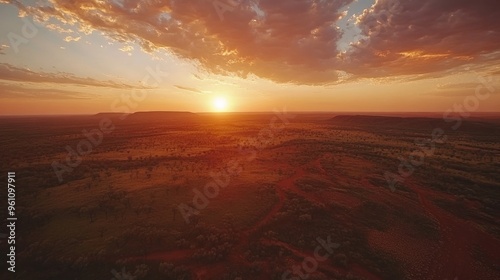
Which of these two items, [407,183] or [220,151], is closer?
[407,183]

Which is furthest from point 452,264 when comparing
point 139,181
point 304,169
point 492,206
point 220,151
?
point 220,151

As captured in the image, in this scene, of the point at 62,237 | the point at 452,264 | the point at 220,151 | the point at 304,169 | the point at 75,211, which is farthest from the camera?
the point at 220,151

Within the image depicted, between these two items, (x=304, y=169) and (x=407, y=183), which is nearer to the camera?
(x=407, y=183)

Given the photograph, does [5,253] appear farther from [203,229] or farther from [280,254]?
[280,254]

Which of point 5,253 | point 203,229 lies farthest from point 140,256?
point 5,253

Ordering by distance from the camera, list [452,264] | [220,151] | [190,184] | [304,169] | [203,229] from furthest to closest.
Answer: [220,151] < [304,169] < [190,184] < [203,229] < [452,264]

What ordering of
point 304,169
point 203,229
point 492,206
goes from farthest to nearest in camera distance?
point 304,169, point 492,206, point 203,229

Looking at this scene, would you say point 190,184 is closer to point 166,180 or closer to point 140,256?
point 166,180

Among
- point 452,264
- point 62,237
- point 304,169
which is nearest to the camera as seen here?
point 452,264
